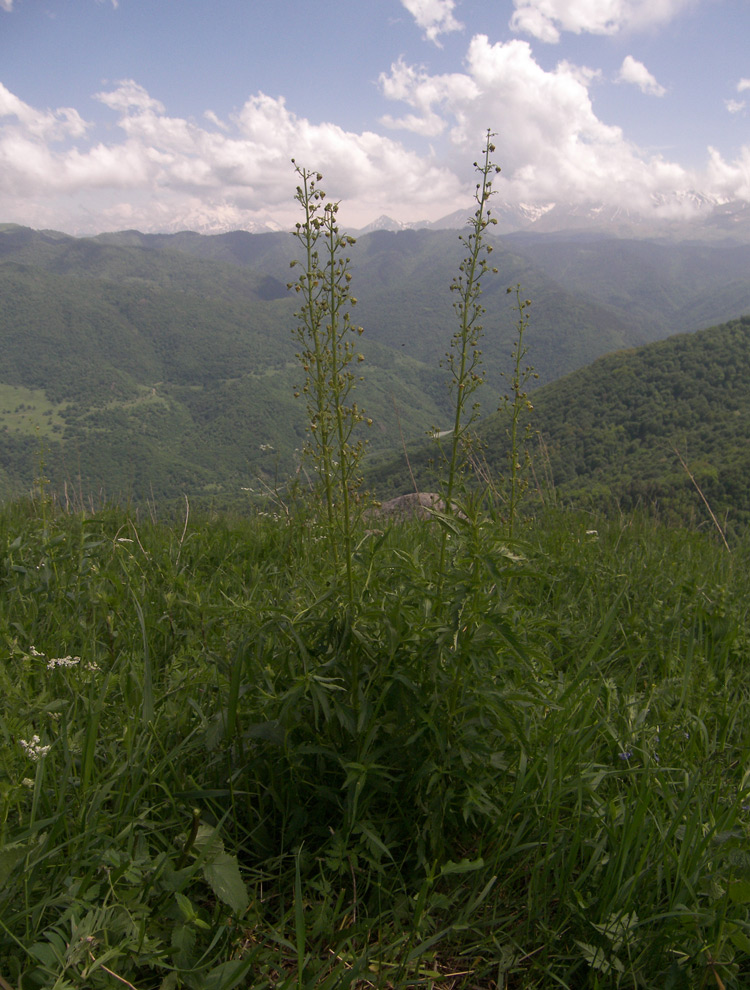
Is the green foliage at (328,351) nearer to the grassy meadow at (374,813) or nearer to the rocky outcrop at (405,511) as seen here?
the grassy meadow at (374,813)

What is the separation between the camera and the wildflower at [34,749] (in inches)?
74.0

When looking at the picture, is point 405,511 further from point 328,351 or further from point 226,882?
point 226,882

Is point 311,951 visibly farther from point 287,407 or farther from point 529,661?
point 287,407

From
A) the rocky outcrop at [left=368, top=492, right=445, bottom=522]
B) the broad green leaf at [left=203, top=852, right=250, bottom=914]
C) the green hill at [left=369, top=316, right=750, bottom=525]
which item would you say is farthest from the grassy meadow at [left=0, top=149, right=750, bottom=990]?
the green hill at [left=369, top=316, right=750, bottom=525]

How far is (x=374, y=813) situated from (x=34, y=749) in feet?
3.93

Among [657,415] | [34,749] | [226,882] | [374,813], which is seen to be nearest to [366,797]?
[374,813]

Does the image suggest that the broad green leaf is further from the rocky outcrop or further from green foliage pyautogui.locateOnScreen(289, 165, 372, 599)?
the rocky outcrop

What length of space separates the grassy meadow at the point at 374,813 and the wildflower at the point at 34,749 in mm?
30

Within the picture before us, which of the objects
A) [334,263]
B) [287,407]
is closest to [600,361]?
[334,263]

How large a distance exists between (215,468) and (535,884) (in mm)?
146966

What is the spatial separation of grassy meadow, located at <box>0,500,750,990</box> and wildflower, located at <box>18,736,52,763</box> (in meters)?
0.03

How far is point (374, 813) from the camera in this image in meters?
1.98

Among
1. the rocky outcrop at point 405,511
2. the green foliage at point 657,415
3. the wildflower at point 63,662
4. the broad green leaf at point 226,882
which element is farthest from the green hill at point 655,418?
the broad green leaf at point 226,882

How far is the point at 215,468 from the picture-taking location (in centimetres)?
14275
